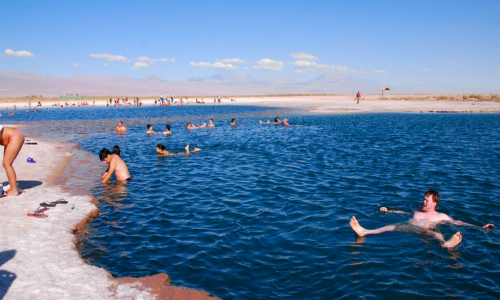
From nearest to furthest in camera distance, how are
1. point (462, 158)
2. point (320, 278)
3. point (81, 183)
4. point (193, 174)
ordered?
point (320, 278) → point (81, 183) → point (193, 174) → point (462, 158)

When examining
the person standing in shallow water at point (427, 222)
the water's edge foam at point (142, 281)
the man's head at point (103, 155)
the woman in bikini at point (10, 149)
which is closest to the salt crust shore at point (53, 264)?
the water's edge foam at point (142, 281)

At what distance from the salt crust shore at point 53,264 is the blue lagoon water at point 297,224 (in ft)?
1.36

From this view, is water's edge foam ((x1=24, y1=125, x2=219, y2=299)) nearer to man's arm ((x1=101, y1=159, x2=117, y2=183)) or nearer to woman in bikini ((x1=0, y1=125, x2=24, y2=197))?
man's arm ((x1=101, y1=159, x2=117, y2=183))

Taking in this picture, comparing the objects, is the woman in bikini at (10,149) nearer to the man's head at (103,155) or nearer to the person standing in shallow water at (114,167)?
the man's head at (103,155)

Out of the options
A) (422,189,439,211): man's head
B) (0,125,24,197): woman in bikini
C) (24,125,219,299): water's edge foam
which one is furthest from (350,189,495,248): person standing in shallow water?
(0,125,24,197): woman in bikini

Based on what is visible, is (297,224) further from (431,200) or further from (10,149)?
(10,149)

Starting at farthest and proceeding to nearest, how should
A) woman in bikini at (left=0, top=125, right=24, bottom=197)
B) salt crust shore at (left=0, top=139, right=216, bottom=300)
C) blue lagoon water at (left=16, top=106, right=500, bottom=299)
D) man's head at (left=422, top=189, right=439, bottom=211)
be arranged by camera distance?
woman in bikini at (left=0, top=125, right=24, bottom=197) → man's head at (left=422, top=189, right=439, bottom=211) → blue lagoon water at (left=16, top=106, right=500, bottom=299) → salt crust shore at (left=0, top=139, right=216, bottom=300)

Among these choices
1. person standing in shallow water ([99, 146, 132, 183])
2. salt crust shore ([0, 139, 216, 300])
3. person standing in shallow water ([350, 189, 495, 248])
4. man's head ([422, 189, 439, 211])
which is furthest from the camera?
person standing in shallow water ([99, 146, 132, 183])

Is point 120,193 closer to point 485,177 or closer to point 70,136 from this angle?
point 485,177

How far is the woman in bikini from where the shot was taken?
32.3 feet

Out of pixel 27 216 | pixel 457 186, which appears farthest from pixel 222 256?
pixel 457 186

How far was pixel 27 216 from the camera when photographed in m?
8.58

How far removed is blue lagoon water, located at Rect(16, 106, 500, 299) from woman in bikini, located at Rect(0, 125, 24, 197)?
2.26 metres

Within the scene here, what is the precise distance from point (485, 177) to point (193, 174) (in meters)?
11.0
